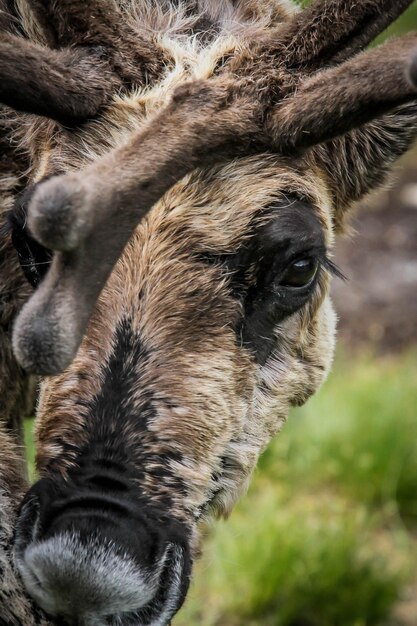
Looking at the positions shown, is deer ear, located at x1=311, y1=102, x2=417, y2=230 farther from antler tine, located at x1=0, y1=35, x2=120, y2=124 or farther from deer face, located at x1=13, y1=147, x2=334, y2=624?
antler tine, located at x1=0, y1=35, x2=120, y2=124

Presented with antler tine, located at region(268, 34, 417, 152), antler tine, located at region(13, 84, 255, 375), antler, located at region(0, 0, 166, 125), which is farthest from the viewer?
antler, located at region(0, 0, 166, 125)

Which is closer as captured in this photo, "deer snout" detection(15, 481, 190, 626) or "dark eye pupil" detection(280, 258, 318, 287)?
"deer snout" detection(15, 481, 190, 626)

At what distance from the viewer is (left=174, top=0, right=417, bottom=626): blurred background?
7613 millimetres

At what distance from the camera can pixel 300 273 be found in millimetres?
4781

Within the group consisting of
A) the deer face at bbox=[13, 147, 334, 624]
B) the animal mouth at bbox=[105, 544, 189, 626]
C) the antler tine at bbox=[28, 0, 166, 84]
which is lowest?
the animal mouth at bbox=[105, 544, 189, 626]

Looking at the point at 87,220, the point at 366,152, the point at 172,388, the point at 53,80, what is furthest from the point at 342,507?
the point at 87,220

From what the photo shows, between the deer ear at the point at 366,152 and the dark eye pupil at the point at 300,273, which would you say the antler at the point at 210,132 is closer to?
the dark eye pupil at the point at 300,273

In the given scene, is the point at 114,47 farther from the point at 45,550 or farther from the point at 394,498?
the point at 394,498

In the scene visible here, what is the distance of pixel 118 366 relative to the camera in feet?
14.3

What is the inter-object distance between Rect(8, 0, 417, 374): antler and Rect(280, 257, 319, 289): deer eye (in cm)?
48

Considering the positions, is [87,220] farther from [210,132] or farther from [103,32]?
[103,32]

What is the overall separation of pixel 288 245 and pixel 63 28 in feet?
4.33

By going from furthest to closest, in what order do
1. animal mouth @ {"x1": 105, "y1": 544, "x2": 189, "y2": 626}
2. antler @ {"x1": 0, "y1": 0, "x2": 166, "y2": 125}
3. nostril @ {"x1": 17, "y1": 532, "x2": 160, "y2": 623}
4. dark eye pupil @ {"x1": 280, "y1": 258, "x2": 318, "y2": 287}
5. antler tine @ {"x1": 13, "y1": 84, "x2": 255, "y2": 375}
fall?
dark eye pupil @ {"x1": 280, "y1": 258, "x2": 318, "y2": 287}
antler @ {"x1": 0, "y1": 0, "x2": 166, "y2": 125}
animal mouth @ {"x1": 105, "y1": 544, "x2": 189, "y2": 626}
nostril @ {"x1": 17, "y1": 532, "x2": 160, "y2": 623}
antler tine @ {"x1": 13, "y1": 84, "x2": 255, "y2": 375}

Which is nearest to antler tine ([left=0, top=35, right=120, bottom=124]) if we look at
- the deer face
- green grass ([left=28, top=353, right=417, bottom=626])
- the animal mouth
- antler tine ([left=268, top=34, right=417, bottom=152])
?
the deer face
